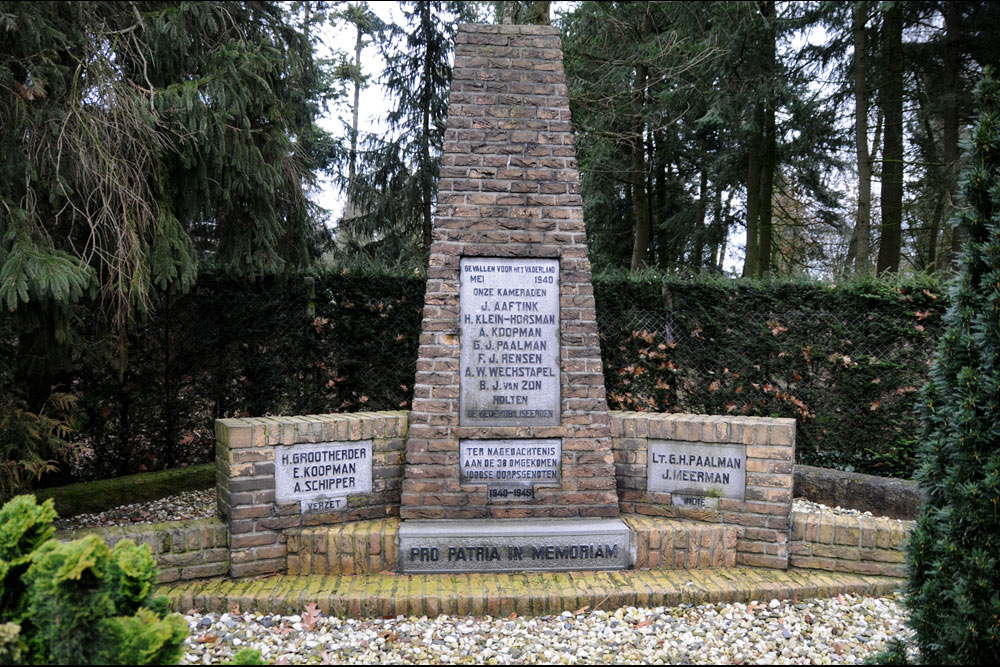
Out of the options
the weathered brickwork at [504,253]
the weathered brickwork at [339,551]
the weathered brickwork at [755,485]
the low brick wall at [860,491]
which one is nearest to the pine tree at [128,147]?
the weathered brickwork at [504,253]

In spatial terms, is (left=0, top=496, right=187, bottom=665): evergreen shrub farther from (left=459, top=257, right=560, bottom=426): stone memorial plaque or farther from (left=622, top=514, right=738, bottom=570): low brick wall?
(left=622, top=514, right=738, bottom=570): low brick wall

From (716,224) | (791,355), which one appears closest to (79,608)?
(791,355)

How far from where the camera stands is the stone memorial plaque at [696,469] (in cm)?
402

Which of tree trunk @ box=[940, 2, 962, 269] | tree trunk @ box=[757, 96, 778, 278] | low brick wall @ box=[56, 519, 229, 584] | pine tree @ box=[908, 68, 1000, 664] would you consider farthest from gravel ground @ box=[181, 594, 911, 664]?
tree trunk @ box=[757, 96, 778, 278]

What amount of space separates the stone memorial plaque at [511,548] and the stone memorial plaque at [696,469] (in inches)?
17.1

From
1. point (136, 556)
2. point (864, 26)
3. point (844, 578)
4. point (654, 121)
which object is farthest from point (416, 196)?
point (136, 556)

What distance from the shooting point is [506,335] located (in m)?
4.18

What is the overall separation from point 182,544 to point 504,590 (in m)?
1.77

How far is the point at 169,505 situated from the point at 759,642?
456 cm

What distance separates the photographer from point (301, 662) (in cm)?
298

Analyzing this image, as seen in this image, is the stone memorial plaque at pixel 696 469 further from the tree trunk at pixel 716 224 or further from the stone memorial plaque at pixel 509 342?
the tree trunk at pixel 716 224

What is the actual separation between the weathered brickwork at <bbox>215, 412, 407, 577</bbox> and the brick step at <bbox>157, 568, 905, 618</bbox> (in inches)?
6.6

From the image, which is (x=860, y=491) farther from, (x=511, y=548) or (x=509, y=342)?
(x=509, y=342)

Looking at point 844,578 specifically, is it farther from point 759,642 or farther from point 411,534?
point 411,534
